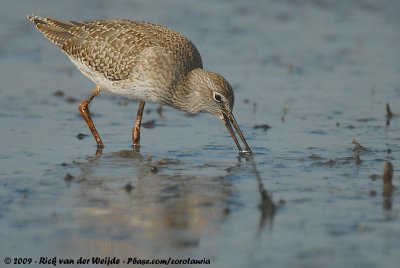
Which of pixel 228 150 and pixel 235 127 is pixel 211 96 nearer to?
pixel 235 127

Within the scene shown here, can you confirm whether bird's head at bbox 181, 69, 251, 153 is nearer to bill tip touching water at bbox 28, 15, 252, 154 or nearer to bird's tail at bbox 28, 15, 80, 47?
bill tip touching water at bbox 28, 15, 252, 154

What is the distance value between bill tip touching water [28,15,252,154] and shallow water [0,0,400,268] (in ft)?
1.61

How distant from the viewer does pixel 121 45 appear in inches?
462

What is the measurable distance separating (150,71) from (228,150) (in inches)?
58.1

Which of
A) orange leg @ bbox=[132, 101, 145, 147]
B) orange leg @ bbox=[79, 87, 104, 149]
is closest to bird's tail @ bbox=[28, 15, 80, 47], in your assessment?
orange leg @ bbox=[79, 87, 104, 149]

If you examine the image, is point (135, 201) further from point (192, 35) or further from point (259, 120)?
point (192, 35)

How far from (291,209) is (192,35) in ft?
29.6

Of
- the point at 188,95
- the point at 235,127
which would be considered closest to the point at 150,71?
the point at 188,95

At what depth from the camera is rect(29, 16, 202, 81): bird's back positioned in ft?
38.0

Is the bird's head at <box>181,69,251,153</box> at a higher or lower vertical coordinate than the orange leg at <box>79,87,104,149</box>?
higher

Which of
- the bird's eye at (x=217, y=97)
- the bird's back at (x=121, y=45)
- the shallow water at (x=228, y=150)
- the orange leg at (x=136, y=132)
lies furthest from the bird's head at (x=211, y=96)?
the orange leg at (x=136, y=132)

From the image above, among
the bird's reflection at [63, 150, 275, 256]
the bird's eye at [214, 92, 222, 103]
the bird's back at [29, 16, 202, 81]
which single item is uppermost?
the bird's back at [29, 16, 202, 81]

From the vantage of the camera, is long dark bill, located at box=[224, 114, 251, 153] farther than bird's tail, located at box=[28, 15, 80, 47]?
No

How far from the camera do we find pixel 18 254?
7207 mm
